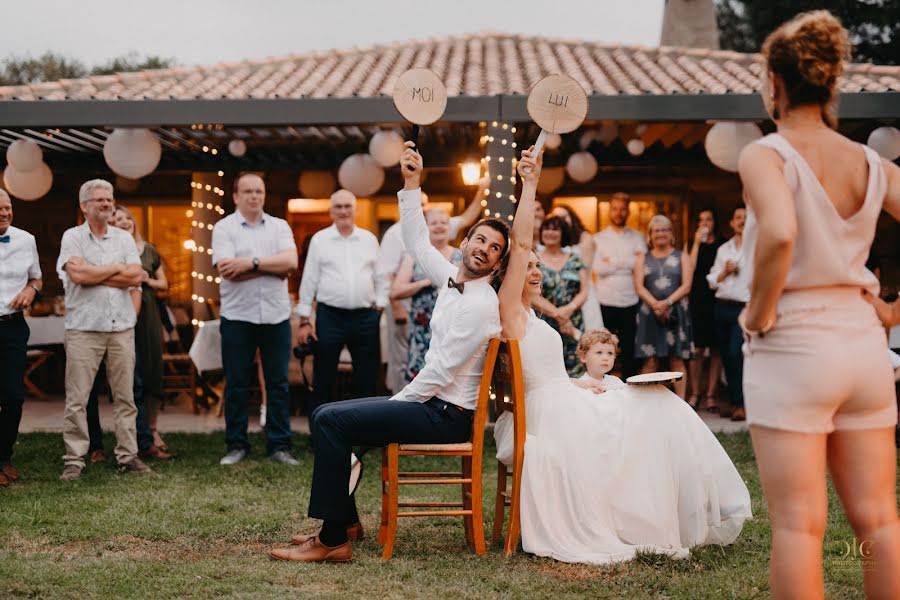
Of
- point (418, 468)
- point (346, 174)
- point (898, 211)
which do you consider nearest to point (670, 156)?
point (346, 174)

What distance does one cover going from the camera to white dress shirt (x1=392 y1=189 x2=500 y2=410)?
387 centimetres

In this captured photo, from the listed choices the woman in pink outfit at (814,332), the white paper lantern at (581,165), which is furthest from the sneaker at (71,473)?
the white paper lantern at (581,165)

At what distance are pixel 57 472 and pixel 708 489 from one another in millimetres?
4126

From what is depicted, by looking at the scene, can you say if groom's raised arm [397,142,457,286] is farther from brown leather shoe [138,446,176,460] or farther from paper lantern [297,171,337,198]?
paper lantern [297,171,337,198]

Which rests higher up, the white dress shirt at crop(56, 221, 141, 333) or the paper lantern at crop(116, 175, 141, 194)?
the paper lantern at crop(116, 175, 141, 194)

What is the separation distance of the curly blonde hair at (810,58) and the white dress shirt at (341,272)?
14.4 ft

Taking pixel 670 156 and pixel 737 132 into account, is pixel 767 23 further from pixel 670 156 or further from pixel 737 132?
pixel 737 132

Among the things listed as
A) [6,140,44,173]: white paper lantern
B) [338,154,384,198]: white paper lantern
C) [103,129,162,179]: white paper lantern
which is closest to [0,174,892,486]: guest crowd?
[103,129,162,179]: white paper lantern

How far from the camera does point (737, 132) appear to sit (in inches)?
292

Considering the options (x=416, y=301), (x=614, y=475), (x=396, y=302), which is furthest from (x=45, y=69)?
(x=614, y=475)

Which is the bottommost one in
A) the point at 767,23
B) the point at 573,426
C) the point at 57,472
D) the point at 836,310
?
the point at 57,472

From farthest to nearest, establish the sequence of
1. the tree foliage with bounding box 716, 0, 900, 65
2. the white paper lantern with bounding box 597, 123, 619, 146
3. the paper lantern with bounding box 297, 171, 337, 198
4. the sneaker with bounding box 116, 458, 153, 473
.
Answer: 1. the tree foliage with bounding box 716, 0, 900, 65
2. the paper lantern with bounding box 297, 171, 337, 198
3. the white paper lantern with bounding box 597, 123, 619, 146
4. the sneaker with bounding box 116, 458, 153, 473

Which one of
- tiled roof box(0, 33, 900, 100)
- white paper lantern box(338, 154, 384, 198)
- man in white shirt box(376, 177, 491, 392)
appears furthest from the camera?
white paper lantern box(338, 154, 384, 198)

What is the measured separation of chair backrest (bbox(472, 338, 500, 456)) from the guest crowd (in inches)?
54.3
